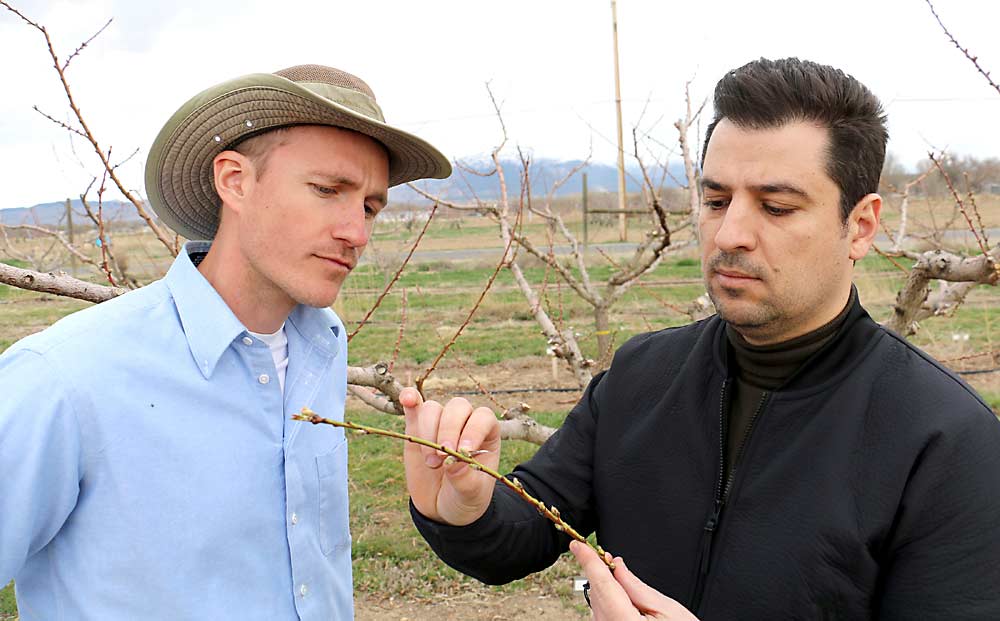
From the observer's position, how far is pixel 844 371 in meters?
1.60

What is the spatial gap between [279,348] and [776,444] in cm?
116

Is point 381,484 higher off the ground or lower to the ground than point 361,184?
lower

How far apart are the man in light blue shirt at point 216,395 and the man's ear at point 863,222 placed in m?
1.01

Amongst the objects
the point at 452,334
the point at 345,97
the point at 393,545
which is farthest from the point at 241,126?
the point at 452,334

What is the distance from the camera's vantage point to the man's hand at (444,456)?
1543mm

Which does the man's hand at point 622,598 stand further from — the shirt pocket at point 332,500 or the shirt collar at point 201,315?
the shirt collar at point 201,315

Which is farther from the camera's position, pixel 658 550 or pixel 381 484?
pixel 381 484

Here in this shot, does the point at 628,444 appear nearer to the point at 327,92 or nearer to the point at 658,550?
the point at 658,550

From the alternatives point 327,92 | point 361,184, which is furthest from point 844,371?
point 327,92

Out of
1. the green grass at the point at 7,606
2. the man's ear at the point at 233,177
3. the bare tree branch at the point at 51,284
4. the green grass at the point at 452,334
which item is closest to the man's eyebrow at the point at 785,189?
the man's ear at the point at 233,177

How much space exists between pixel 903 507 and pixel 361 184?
1.29 m

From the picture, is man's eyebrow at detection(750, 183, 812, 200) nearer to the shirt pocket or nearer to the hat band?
the hat band

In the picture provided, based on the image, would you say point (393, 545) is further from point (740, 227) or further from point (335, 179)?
point (740, 227)

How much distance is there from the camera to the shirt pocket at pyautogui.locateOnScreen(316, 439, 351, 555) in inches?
72.7
